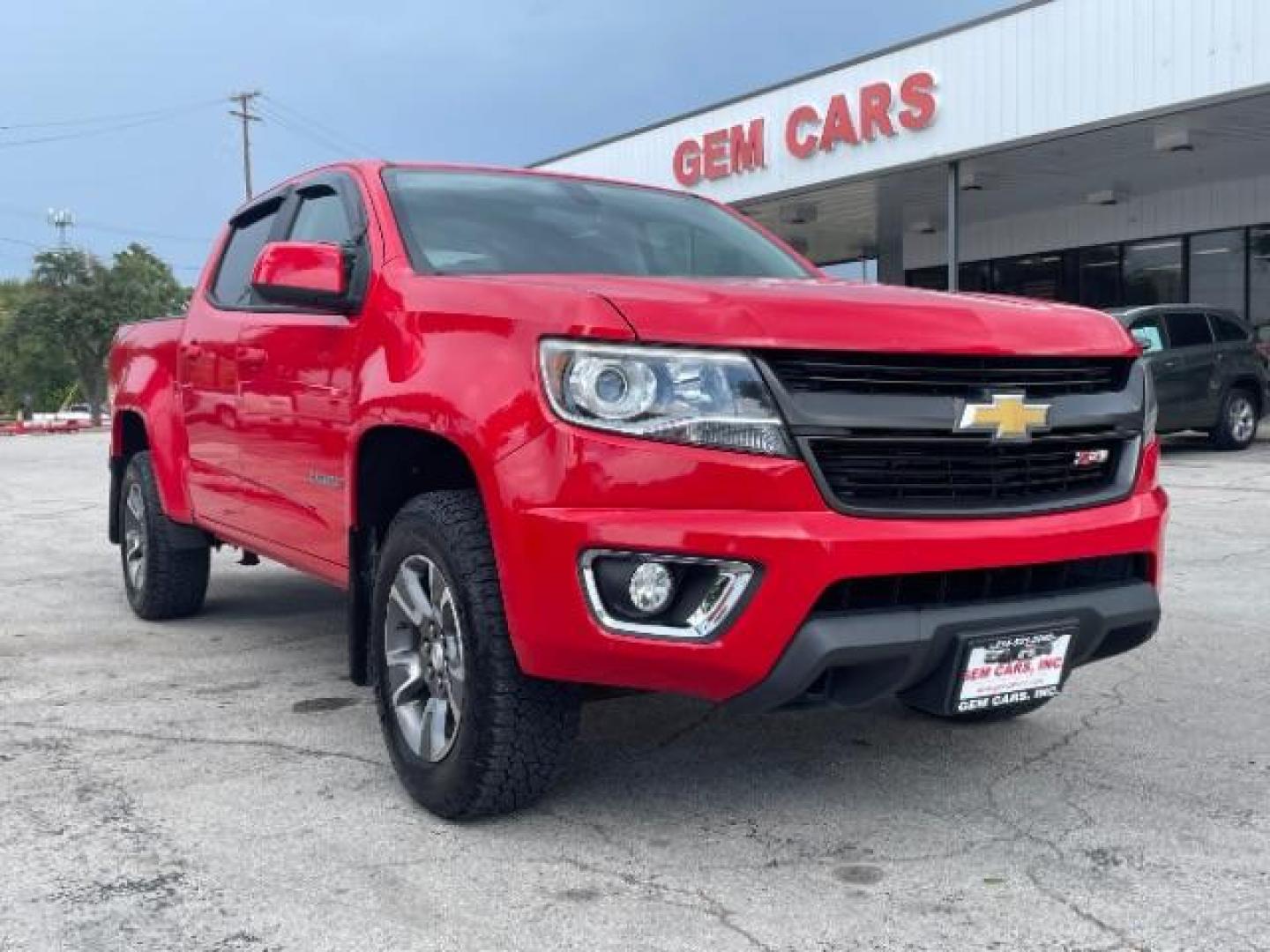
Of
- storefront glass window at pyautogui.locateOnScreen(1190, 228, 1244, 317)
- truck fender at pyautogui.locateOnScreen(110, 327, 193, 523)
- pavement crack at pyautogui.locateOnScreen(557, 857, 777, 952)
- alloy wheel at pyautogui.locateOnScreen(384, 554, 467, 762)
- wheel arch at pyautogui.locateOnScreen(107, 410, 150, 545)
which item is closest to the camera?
pavement crack at pyautogui.locateOnScreen(557, 857, 777, 952)

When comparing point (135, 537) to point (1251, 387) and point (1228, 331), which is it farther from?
point (1251, 387)

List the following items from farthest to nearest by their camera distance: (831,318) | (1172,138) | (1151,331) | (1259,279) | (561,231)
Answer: (1259,279) < (1172,138) < (1151,331) < (561,231) < (831,318)

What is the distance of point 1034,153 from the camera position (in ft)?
Answer: 55.4

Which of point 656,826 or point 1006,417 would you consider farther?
point 656,826

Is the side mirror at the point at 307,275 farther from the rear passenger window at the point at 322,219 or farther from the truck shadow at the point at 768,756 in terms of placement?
the truck shadow at the point at 768,756

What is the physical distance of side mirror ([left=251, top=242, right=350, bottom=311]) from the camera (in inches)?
146

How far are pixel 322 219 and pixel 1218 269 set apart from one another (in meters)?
18.5

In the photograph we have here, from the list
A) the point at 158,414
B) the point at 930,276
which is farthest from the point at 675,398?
the point at 930,276

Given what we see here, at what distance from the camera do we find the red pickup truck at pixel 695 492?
9.27ft

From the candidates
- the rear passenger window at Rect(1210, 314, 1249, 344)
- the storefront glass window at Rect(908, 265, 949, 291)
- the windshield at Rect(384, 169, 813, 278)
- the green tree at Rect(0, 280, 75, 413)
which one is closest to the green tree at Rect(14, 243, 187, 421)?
the green tree at Rect(0, 280, 75, 413)

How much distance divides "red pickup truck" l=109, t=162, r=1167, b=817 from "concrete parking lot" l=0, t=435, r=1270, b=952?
322 mm

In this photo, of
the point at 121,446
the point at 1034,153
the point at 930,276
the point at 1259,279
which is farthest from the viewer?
the point at 930,276

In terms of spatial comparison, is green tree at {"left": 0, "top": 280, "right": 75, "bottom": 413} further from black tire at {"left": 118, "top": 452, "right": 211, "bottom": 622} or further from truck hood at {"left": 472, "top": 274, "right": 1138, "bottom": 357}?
truck hood at {"left": 472, "top": 274, "right": 1138, "bottom": 357}

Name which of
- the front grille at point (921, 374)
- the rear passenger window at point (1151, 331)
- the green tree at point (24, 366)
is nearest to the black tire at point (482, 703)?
the front grille at point (921, 374)
